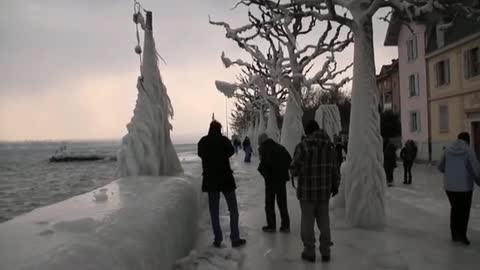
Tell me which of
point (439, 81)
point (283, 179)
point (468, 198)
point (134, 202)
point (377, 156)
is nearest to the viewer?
point (134, 202)

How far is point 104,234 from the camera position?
385 cm

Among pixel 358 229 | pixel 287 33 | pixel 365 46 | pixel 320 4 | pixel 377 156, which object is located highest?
pixel 287 33

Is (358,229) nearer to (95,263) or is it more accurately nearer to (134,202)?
(134,202)

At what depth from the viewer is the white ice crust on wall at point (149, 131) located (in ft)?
30.5

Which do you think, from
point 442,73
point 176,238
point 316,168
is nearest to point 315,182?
point 316,168

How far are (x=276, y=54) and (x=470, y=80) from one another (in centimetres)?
1106

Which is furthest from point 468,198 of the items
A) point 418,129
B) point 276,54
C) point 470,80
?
point 418,129

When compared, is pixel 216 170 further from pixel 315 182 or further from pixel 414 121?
pixel 414 121

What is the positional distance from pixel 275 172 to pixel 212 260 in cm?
261

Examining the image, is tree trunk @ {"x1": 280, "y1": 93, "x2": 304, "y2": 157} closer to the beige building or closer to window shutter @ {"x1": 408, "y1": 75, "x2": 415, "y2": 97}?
the beige building

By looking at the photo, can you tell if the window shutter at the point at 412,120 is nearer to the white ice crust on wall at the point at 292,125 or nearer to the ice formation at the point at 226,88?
the white ice crust on wall at the point at 292,125

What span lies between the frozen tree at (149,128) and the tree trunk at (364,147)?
367 centimetres

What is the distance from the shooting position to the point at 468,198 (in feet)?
24.8

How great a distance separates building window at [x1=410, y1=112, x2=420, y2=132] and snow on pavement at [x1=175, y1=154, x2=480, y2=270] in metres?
23.2
